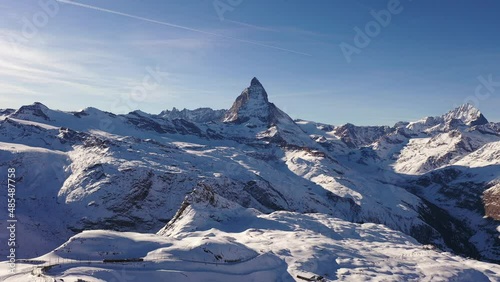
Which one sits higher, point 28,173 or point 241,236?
point 28,173

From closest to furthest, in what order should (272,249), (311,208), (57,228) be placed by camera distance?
(272,249), (57,228), (311,208)

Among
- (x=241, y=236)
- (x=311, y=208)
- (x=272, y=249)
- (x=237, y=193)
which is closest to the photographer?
(x=272, y=249)

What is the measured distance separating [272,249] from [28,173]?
13563 cm

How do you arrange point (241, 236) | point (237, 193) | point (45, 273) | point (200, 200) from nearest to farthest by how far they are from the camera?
1. point (45, 273)
2. point (241, 236)
3. point (200, 200)
4. point (237, 193)

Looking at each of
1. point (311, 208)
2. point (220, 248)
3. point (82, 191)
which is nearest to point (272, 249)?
point (220, 248)

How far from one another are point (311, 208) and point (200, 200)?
10464 centimetres

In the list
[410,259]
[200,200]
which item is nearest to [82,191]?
[200,200]

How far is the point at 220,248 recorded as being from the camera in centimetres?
5112

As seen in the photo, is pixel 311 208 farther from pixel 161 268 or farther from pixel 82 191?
pixel 161 268

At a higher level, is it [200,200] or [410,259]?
[200,200]

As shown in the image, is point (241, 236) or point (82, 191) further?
point (82, 191)

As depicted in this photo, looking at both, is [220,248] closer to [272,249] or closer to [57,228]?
[272,249]

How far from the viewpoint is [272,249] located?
60.2 metres

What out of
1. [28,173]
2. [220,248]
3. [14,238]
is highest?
[28,173]
